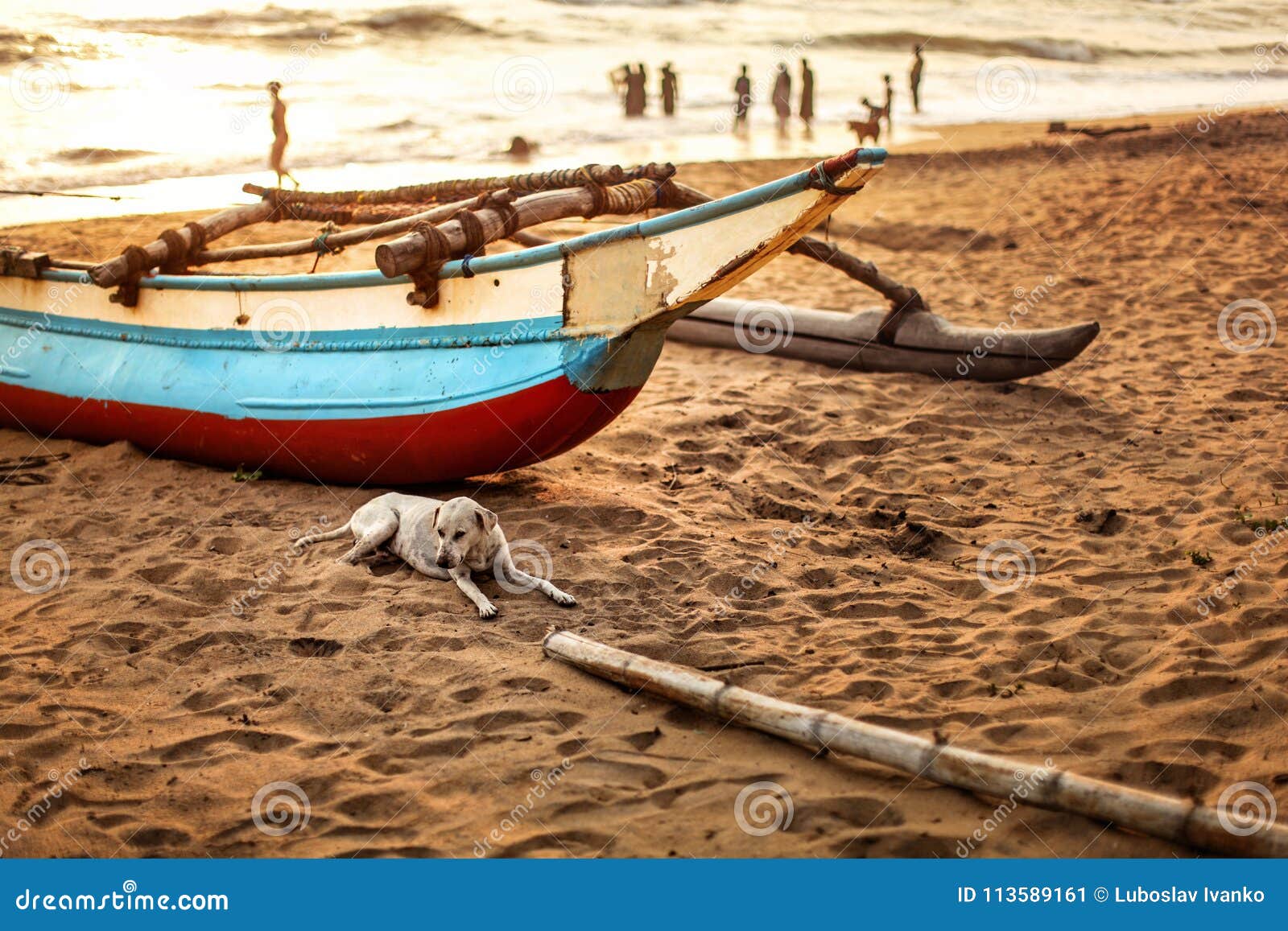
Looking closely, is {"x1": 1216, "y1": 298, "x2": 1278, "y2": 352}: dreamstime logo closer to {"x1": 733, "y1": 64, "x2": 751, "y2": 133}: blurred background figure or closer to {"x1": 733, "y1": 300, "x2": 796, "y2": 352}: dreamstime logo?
{"x1": 733, "y1": 300, "x2": 796, "y2": 352}: dreamstime logo

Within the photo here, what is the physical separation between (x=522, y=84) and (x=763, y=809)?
23.2 metres

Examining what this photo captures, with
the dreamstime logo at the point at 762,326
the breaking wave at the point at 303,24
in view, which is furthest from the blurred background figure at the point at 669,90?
the dreamstime logo at the point at 762,326

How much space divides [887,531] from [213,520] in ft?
10.9

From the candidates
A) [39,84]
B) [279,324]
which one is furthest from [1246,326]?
[39,84]

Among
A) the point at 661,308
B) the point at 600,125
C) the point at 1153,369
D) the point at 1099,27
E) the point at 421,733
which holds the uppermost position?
the point at 1099,27

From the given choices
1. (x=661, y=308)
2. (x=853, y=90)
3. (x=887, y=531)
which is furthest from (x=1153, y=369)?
(x=853, y=90)

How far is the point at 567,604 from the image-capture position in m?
4.61

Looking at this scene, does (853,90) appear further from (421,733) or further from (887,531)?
(421,733)

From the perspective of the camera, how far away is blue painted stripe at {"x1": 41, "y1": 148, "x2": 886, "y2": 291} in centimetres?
468

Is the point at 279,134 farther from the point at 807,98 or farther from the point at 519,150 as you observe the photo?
the point at 807,98

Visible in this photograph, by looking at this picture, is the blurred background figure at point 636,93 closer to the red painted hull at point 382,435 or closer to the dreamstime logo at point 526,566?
the red painted hull at point 382,435

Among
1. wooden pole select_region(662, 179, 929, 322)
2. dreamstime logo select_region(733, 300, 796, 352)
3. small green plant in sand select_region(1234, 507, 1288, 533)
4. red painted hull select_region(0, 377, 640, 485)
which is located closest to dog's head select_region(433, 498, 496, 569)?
red painted hull select_region(0, 377, 640, 485)

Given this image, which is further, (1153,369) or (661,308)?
(1153,369)

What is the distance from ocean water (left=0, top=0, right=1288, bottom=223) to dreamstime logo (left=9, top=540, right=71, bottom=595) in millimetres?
8451
